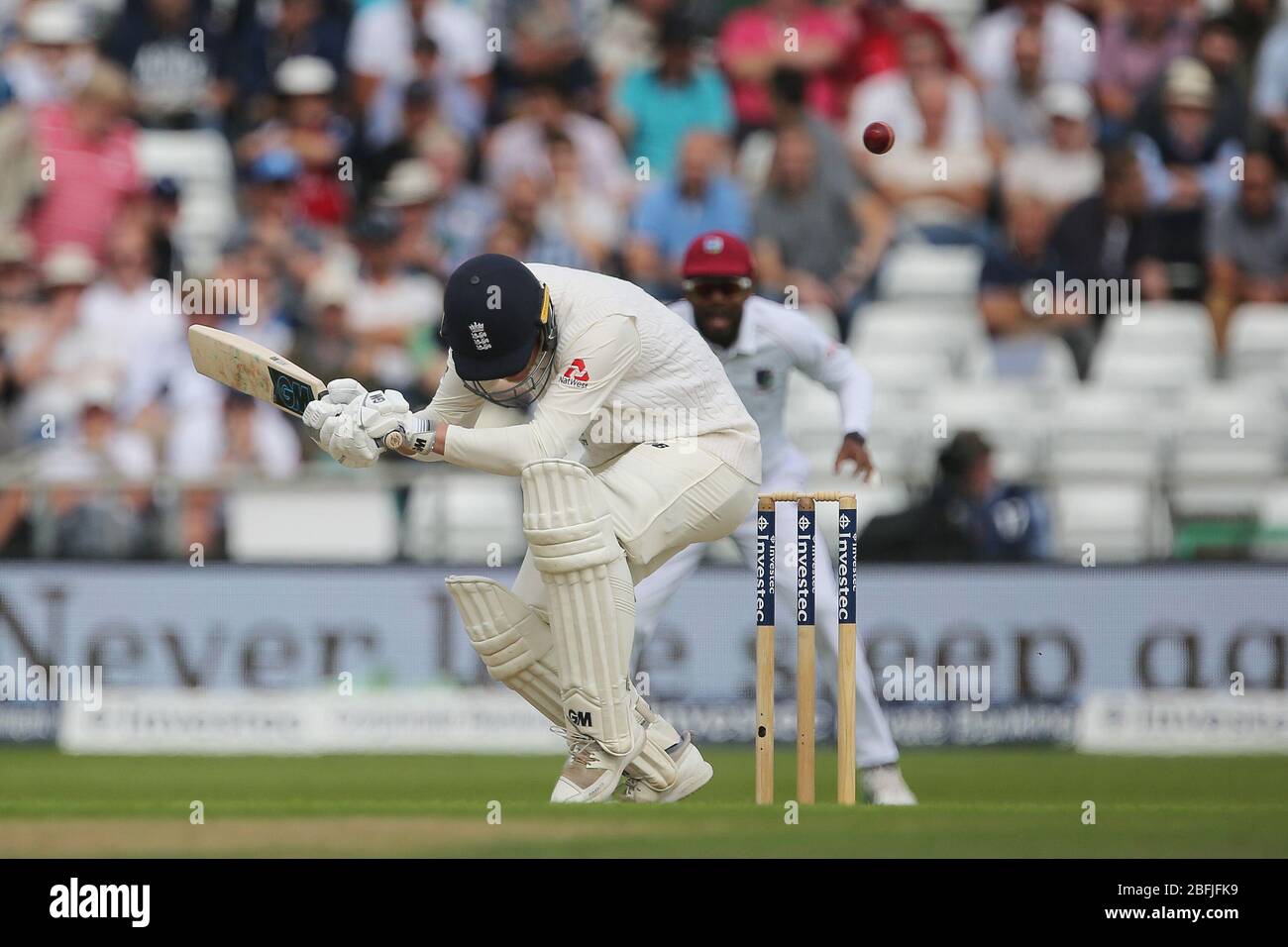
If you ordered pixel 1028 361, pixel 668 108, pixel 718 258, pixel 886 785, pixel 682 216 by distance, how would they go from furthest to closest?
pixel 668 108 → pixel 682 216 → pixel 1028 361 → pixel 718 258 → pixel 886 785

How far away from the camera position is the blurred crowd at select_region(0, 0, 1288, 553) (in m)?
11.2

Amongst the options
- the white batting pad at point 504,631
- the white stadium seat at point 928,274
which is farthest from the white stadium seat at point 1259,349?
the white batting pad at point 504,631

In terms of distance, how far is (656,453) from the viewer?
620 cm

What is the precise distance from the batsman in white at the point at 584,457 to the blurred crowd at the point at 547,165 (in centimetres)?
470

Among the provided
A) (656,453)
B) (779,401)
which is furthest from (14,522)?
(656,453)

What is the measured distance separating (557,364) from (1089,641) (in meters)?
4.70

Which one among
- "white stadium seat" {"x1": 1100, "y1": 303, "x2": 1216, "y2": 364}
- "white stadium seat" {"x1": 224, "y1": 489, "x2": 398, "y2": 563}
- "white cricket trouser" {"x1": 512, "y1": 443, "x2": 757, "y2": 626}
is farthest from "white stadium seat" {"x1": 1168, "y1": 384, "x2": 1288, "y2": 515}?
"white cricket trouser" {"x1": 512, "y1": 443, "x2": 757, "y2": 626}

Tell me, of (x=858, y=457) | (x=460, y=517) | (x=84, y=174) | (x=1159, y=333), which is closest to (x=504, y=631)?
(x=858, y=457)

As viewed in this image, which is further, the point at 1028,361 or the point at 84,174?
the point at 84,174

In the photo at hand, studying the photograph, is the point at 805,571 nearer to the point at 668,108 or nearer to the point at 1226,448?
the point at 1226,448

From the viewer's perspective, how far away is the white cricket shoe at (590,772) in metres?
6.02

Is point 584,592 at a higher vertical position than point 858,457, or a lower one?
lower

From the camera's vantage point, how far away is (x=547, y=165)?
12.0 m

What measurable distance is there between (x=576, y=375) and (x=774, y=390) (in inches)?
76.2
